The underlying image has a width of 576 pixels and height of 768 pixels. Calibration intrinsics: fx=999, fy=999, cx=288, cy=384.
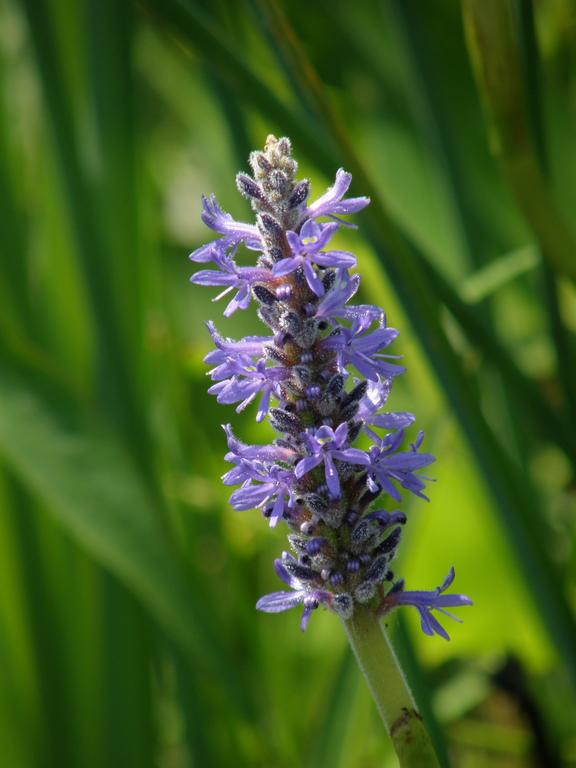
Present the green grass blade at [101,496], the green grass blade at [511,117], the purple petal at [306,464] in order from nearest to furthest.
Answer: the purple petal at [306,464] < the green grass blade at [511,117] < the green grass blade at [101,496]

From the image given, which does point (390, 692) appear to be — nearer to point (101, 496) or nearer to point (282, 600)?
point (282, 600)

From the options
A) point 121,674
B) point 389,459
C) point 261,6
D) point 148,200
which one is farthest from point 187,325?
point 389,459

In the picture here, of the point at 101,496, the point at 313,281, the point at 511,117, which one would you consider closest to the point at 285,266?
the point at 313,281

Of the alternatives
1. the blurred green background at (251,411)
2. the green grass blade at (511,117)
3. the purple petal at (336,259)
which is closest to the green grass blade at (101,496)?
the blurred green background at (251,411)

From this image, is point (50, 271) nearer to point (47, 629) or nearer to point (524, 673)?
point (47, 629)

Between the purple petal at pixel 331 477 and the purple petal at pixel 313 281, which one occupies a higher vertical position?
the purple petal at pixel 313 281

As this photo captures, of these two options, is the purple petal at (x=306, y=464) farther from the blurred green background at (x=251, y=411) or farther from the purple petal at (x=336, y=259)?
the blurred green background at (x=251, y=411)
